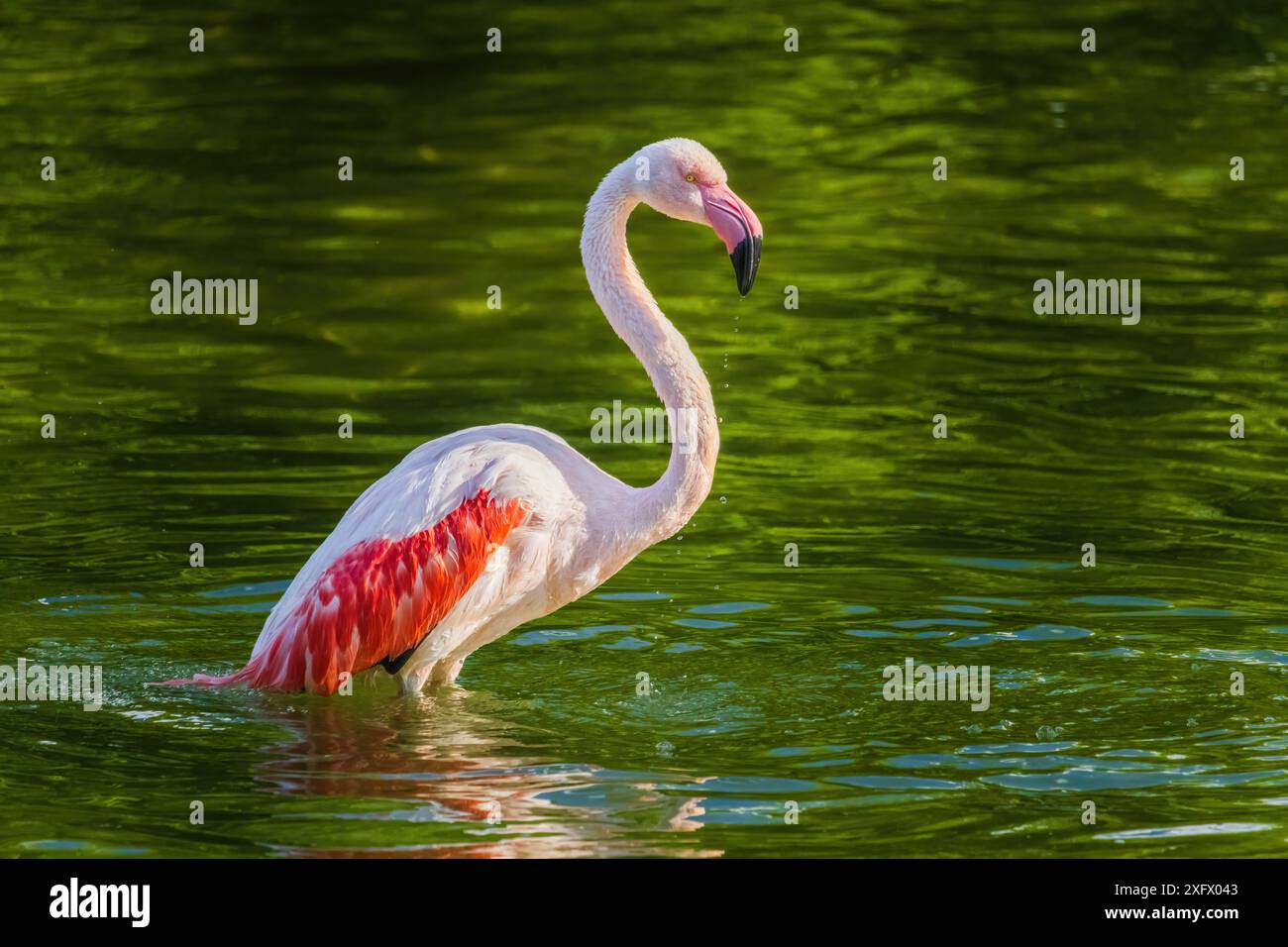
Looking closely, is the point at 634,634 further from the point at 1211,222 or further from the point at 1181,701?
the point at 1211,222

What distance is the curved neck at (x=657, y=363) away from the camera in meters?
8.94

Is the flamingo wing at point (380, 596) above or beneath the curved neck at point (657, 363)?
beneath

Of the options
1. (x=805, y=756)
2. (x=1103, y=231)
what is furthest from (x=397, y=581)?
(x=1103, y=231)

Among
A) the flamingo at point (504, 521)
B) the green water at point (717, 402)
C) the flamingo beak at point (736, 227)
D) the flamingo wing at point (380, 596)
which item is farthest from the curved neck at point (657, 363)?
the green water at point (717, 402)

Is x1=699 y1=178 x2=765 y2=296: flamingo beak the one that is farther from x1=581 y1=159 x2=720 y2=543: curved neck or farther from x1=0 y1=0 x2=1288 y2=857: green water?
x1=0 y1=0 x2=1288 y2=857: green water

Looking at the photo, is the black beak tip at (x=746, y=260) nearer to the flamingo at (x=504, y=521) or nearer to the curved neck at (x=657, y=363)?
the flamingo at (x=504, y=521)

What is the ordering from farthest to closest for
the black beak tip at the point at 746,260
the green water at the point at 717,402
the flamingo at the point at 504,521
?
the flamingo at the point at 504,521
the black beak tip at the point at 746,260
the green water at the point at 717,402

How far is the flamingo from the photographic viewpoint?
8.87 meters

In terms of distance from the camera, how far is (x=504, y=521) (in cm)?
888

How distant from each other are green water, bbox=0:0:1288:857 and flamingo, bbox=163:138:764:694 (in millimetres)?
284

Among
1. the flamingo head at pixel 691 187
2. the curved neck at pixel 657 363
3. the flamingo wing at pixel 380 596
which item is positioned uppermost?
the flamingo head at pixel 691 187

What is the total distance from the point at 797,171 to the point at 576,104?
285 centimetres

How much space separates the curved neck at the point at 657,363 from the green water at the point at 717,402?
0.78 meters

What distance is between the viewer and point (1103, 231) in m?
17.7
